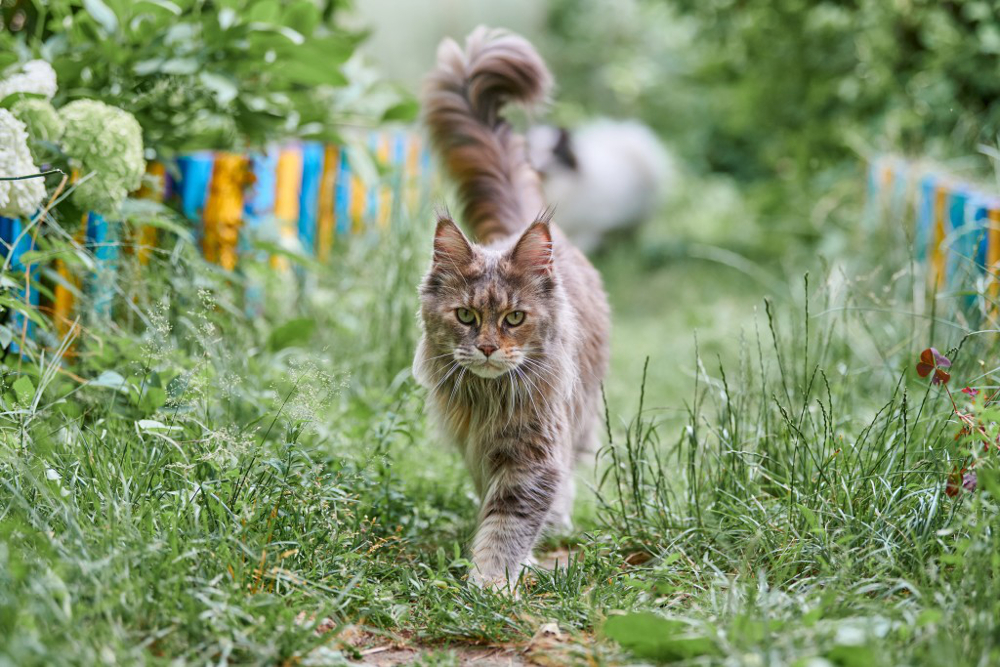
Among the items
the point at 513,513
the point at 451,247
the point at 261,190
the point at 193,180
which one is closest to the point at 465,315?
the point at 451,247

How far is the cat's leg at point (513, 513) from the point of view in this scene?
2783mm

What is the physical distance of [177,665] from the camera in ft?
6.19

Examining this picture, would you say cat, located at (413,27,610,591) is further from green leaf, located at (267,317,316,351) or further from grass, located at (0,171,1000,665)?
green leaf, located at (267,317,316,351)

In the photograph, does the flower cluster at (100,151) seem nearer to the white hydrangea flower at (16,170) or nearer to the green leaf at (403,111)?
the white hydrangea flower at (16,170)

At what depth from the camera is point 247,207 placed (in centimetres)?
452

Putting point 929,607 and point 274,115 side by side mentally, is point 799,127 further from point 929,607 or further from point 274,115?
point 929,607

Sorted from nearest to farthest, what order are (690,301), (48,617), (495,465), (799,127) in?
(48,617) → (495,465) → (690,301) → (799,127)

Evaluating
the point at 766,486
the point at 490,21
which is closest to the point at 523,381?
the point at 766,486

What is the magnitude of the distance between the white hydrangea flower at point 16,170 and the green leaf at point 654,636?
6.54 ft

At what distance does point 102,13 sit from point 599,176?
582cm

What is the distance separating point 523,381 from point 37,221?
1505 mm

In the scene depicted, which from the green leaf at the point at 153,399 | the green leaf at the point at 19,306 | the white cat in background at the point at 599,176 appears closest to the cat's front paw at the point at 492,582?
the green leaf at the point at 153,399

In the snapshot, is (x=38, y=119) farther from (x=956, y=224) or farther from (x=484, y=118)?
(x=956, y=224)

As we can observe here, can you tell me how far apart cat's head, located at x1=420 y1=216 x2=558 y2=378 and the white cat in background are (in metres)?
4.80
